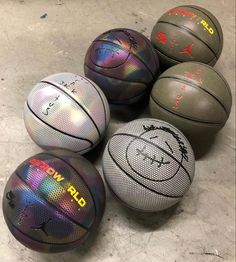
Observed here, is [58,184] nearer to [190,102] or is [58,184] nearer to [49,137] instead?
[49,137]

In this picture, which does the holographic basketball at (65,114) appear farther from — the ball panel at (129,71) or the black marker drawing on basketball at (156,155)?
the black marker drawing on basketball at (156,155)

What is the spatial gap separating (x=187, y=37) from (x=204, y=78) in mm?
342

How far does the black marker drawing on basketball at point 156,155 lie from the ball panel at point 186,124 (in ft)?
0.71

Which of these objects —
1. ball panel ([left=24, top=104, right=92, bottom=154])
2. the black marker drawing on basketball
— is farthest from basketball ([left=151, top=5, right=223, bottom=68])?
ball panel ([left=24, top=104, right=92, bottom=154])

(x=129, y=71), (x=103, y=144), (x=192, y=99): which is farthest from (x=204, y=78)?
(x=103, y=144)

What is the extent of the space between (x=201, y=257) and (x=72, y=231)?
733mm

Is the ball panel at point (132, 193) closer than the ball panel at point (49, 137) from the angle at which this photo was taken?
Yes

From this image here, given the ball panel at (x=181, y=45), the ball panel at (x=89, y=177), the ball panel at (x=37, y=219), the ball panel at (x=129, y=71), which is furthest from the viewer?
the ball panel at (x=181, y=45)

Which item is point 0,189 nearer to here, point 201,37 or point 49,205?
point 49,205

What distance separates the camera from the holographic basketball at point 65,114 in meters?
1.96

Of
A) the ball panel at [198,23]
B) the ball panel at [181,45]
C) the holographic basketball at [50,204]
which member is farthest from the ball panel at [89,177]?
the ball panel at [198,23]

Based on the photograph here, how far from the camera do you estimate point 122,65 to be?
2184 mm

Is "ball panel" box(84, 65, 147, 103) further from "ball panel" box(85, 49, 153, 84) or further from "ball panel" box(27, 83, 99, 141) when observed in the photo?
"ball panel" box(27, 83, 99, 141)

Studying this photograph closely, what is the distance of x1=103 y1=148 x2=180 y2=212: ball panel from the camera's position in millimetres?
1827
